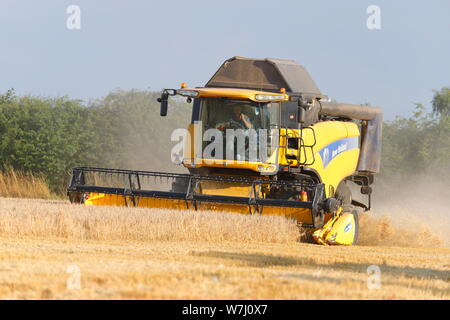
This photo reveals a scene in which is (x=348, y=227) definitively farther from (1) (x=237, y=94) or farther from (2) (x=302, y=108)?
(1) (x=237, y=94)

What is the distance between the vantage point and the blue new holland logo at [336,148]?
1566cm

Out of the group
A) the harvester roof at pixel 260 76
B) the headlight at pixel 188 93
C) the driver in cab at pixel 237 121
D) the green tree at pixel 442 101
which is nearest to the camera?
the driver in cab at pixel 237 121

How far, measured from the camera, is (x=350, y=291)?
761 centimetres

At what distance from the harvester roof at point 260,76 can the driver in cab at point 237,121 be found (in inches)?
35.1

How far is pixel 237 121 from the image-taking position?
14836mm

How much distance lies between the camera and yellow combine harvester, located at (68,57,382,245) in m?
14.1

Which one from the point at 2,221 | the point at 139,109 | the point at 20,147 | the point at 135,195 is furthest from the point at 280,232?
the point at 139,109

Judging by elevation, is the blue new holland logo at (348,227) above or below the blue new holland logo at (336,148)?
below

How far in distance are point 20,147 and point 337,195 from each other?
40.8 ft

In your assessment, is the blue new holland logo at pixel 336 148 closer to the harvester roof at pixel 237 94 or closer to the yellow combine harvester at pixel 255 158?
the yellow combine harvester at pixel 255 158

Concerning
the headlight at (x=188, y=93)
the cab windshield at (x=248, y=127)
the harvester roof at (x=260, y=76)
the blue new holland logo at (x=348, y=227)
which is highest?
the harvester roof at (x=260, y=76)

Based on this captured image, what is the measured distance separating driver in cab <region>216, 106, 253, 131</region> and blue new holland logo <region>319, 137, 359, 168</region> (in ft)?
5.09

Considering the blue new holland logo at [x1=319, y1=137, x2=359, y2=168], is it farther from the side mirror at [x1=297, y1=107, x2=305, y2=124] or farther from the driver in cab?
the driver in cab

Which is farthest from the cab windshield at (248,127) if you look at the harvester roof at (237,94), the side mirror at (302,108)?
the side mirror at (302,108)
